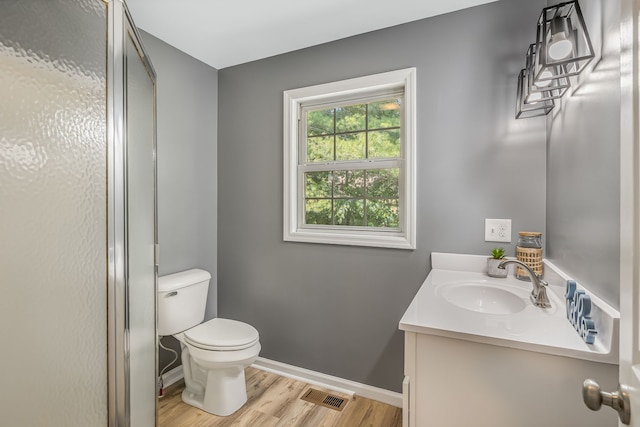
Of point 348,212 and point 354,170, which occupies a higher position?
point 354,170

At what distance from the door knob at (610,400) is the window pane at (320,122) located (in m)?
1.92

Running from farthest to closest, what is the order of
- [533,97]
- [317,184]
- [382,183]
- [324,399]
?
[317,184] → [382,183] → [324,399] → [533,97]

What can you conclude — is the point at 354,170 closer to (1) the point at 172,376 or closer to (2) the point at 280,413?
Answer: (2) the point at 280,413

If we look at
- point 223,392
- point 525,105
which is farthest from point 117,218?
point 525,105

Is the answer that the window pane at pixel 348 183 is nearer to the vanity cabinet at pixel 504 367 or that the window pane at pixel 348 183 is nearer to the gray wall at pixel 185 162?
the gray wall at pixel 185 162

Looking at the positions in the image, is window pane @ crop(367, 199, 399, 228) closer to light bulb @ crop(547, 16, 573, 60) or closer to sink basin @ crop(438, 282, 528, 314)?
sink basin @ crop(438, 282, 528, 314)

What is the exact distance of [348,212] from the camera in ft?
7.13

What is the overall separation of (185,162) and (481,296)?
2038 millimetres

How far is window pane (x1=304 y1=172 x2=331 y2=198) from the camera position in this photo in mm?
2238

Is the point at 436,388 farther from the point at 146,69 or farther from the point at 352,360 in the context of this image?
the point at 146,69

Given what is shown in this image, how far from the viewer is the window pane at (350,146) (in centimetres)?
211

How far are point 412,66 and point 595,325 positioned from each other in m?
1.55

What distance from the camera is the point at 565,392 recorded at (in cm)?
85

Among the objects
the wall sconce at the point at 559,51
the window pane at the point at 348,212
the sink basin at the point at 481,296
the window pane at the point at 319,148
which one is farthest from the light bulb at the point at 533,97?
the window pane at the point at 319,148
